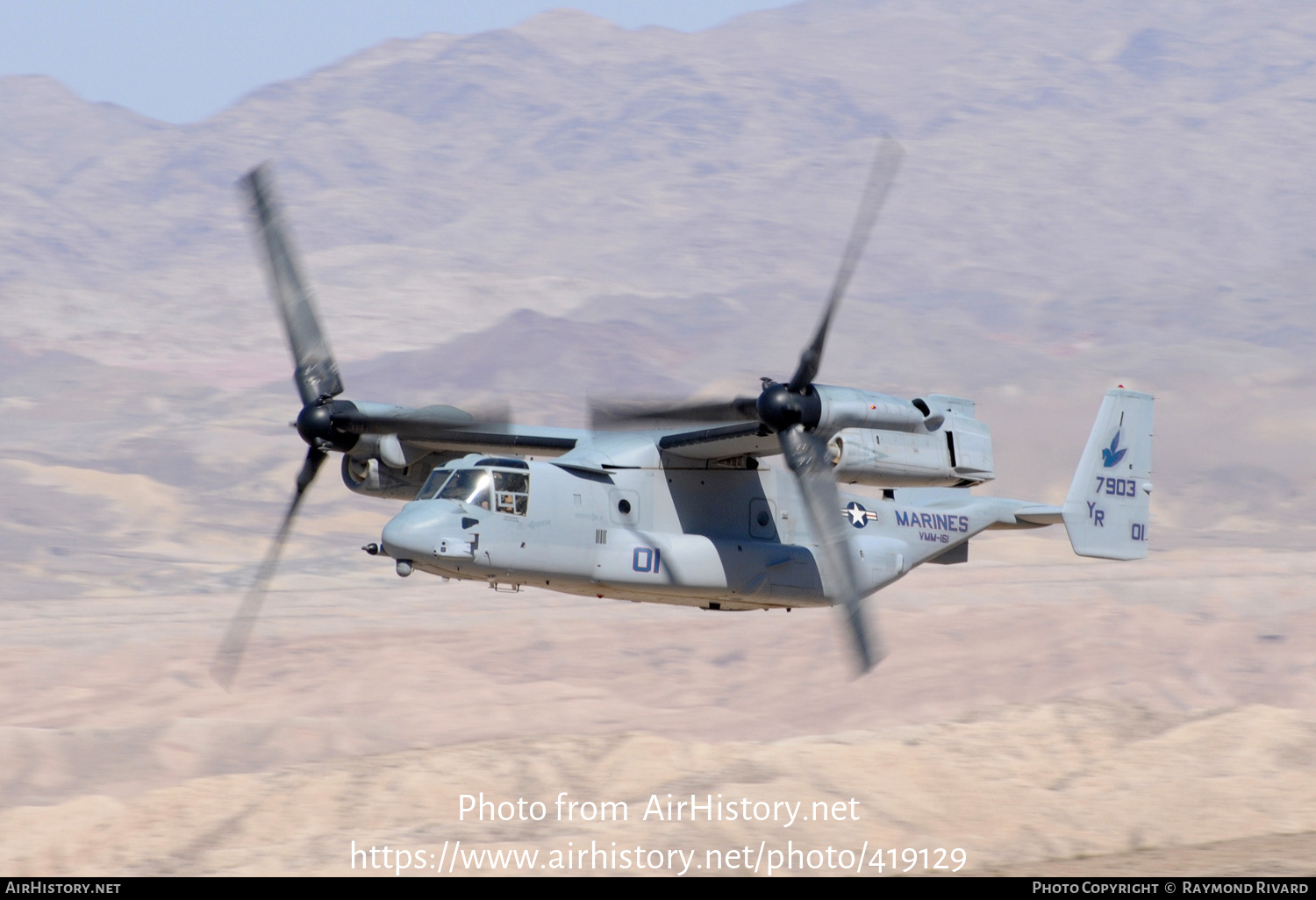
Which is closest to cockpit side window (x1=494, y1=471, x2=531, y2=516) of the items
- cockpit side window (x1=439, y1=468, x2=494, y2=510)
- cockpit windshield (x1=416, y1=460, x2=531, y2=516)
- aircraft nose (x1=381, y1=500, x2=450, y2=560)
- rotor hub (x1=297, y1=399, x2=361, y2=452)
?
cockpit windshield (x1=416, y1=460, x2=531, y2=516)

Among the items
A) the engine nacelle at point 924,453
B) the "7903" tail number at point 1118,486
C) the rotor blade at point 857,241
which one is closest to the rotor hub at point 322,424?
the rotor blade at point 857,241

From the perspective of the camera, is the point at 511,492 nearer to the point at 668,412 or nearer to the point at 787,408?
the point at 668,412

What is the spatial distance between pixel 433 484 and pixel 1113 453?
1493 cm

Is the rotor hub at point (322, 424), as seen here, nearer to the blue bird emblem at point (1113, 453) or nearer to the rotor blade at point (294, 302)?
the rotor blade at point (294, 302)

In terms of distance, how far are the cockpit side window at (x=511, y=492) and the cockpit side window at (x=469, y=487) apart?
14cm

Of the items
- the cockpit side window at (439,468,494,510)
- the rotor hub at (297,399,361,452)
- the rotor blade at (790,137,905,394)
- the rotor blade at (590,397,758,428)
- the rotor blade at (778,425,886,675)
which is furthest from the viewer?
the rotor hub at (297,399,361,452)

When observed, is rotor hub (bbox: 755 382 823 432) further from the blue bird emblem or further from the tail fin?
the blue bird emblem

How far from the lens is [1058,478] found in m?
91.3

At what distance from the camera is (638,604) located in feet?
213

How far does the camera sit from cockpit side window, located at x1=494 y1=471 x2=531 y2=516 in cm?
2488

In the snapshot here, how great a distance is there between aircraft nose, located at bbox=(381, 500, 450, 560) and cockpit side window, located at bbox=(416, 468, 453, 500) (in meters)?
0.69

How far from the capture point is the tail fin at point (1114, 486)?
31.5 meters
